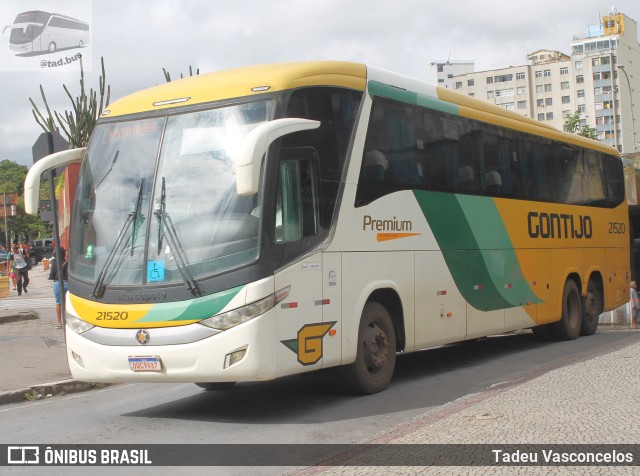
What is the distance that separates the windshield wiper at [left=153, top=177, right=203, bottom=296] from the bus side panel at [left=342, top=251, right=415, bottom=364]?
6.18ft

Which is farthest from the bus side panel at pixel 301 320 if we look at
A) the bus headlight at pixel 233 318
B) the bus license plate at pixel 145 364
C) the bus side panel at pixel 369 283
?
the bus license plate at pixel 145 364

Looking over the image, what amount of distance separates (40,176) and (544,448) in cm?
616

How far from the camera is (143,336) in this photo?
8.48 meters

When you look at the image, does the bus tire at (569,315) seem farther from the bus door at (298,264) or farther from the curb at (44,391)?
the curb at (44,391)

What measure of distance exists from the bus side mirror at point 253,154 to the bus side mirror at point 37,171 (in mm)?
2633

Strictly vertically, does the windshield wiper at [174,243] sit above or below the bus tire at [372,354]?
above

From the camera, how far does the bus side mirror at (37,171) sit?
9.27m

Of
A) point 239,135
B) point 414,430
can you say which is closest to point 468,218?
point 239,135

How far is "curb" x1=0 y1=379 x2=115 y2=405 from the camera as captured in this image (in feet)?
36.3

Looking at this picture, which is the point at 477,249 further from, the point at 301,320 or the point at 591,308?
the point at 591,308

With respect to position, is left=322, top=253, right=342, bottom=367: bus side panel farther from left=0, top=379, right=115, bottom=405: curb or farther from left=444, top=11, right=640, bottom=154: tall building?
left=444, top=11, right=640, bottom=154: tall building

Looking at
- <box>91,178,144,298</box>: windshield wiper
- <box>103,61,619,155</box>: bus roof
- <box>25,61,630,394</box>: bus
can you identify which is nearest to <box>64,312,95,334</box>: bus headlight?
<box>25,61,630,394</box>: bus

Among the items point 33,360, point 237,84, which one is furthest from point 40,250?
point 237,84

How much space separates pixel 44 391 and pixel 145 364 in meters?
3.75
